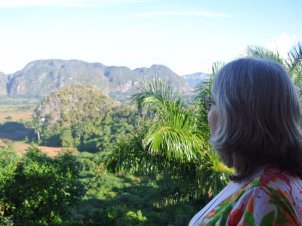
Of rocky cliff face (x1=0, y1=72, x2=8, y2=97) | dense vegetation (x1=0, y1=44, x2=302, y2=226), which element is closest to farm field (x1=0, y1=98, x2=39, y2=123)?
dense vegetation (x1=0, y1=44, x2=302, y2=226)

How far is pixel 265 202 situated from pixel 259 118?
0.69ft

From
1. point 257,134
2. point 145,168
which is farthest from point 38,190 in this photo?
point 257,134

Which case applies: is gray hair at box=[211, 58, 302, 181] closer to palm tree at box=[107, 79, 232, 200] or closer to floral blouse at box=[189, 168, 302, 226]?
floral blouse at box=[189, 168, 302, 226]

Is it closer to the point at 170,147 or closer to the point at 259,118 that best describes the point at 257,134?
the point at 259,118

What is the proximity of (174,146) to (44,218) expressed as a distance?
352 cm

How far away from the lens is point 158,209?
11359 mm

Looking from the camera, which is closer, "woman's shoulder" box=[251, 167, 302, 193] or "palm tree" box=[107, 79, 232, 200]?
"woman's shoulder" box=[251, 167, 302, 193]

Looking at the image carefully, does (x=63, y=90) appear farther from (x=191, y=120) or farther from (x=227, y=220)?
(x=227, y=220)

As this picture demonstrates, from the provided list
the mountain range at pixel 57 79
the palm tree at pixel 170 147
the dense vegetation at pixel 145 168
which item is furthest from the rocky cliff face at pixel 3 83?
the palm tree at pixel 170 147

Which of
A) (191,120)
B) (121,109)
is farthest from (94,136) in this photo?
(191,120)

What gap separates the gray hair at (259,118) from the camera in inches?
38.9

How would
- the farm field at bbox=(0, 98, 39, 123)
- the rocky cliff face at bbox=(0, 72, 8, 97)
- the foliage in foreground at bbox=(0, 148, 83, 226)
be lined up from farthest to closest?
1. the rocky cliff face at bbox=(0, 72, 8, 97)
2. the farm field at bbox=(0, 98, 39, 123)
3. the foliage in foreground at bbox=(0, 148, 83, 226)

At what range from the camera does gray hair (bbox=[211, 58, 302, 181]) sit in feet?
3.24

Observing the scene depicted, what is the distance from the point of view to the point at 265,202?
2.95 feet
